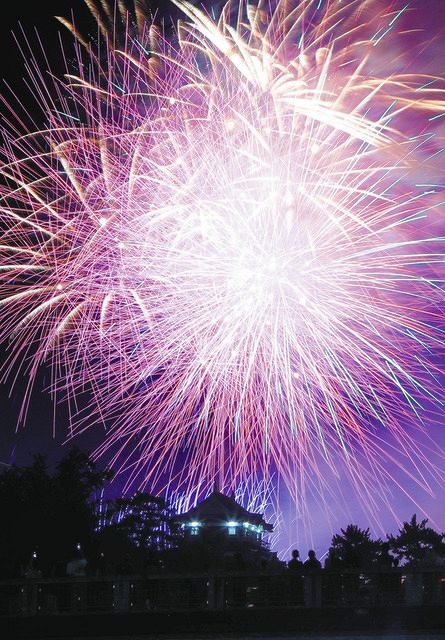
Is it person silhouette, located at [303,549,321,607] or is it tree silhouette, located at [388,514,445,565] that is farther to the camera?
tree silhouette, located at [388,514,445,565]

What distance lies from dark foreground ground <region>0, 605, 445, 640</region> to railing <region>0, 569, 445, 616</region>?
6.2 inches

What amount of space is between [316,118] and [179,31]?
134 inches

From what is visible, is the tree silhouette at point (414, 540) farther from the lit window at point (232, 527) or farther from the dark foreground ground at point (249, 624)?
the dark foreground ground at point (249, 624)

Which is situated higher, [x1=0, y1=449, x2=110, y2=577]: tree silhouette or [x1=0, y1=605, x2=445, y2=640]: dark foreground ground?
[x1=0, y1=449, x2=110, y2=577]: tree silhouette

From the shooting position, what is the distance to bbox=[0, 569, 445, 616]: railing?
1254 centimetres

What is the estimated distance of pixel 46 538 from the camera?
30906 mm

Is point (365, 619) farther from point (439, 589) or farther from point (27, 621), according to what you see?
point (27, 621)

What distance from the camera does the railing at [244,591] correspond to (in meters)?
12.5

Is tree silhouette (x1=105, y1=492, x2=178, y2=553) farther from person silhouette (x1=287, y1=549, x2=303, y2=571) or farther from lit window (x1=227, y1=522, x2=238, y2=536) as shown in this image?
person silhouette (x1=287, y1=549, x2=303, y2=571)

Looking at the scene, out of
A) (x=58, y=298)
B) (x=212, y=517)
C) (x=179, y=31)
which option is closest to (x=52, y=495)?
(x=58, y=298)

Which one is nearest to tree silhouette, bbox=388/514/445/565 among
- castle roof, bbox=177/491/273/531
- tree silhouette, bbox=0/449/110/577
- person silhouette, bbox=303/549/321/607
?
castle roof, bbox=177/491/273/531

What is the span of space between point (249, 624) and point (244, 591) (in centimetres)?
63

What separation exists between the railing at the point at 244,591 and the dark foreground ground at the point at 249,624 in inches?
6.2

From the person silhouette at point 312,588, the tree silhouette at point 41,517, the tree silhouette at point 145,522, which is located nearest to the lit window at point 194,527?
the tree silhouette at point 145,522
